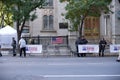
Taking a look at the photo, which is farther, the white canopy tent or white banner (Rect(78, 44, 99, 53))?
the white canopy tent

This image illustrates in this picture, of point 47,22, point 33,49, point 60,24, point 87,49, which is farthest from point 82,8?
point 47,22

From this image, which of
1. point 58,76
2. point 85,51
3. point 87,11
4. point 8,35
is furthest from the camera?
point 8,35

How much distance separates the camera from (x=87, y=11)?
128 ft

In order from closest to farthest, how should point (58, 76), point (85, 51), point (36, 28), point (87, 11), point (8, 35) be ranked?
point (58, 76) < point (85, 51) < point (87, 11) < point (8, 35) < point (36, 28)

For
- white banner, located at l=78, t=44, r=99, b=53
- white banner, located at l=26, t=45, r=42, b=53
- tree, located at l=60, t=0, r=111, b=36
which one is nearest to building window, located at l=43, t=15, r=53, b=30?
tree, located at l=60, t=0, r=111, b=36

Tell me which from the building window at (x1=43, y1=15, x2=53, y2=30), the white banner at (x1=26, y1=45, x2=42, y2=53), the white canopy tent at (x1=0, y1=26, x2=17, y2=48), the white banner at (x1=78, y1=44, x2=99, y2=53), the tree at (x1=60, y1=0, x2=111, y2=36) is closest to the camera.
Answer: the white banner at (x1=78, y1=44, x2=99, y2=53)

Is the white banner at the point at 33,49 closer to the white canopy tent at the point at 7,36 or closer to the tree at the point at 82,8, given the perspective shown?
the tree at the point at 82,8

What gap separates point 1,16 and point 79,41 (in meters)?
19.1

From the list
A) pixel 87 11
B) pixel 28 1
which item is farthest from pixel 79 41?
pixel 28 1

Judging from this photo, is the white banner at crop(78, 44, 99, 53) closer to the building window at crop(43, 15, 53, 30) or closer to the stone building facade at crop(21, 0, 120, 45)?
the stone building facade at crop(21, 0, 120, 45)

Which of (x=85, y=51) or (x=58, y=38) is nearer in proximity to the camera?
(x=85, y=51)

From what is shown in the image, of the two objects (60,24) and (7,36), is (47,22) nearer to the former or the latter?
(60,24)

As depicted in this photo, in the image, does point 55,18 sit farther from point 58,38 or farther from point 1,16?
point 58,38

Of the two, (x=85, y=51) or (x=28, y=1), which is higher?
(x=28, y=1)
